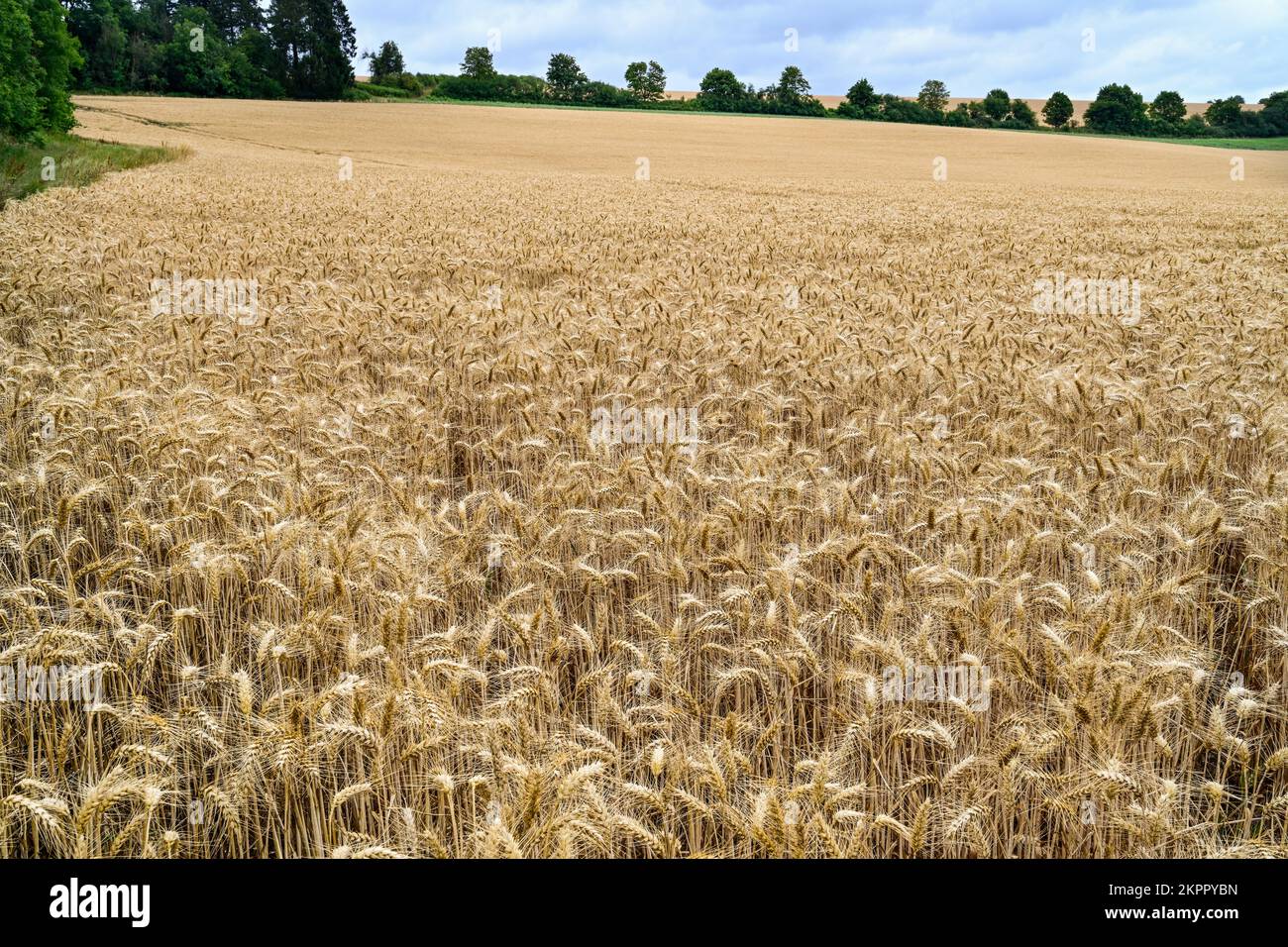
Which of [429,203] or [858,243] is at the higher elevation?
[429,203]

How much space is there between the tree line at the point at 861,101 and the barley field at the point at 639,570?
92.3 meters

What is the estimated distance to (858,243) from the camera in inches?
564

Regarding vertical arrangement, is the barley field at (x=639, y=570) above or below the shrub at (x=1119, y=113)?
below

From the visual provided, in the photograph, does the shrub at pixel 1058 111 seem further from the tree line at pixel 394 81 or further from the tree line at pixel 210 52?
the tree line at pixel 210 52

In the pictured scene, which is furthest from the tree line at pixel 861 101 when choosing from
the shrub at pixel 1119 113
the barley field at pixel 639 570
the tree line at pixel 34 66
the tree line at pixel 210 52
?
the barley field at pixel 639 570

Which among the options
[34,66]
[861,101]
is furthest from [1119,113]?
[34,66]

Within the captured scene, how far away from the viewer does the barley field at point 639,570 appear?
7.28 feet

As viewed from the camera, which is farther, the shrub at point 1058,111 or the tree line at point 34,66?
the shrub at point 1058,111

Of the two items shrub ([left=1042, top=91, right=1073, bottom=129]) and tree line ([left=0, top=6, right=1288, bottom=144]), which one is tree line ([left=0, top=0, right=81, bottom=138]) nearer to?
tree line ([left=0, top=6, right=1288, bottom=144])

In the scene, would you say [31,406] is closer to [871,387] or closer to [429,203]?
[871,387]

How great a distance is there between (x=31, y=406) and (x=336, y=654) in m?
3.40
